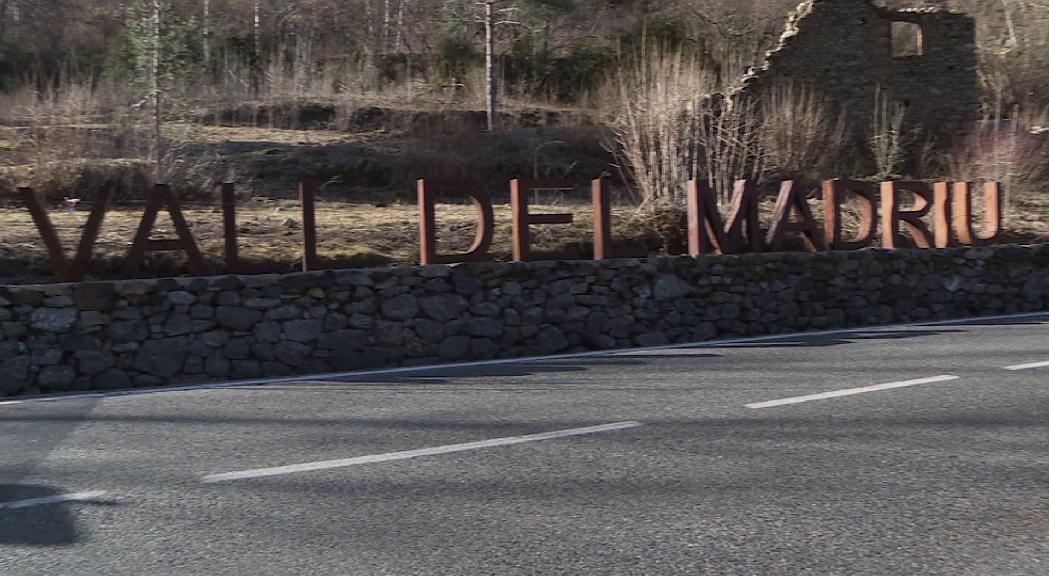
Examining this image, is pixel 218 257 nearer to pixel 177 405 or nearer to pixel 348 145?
pixel 177 405

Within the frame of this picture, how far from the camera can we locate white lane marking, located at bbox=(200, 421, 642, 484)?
20.6 ft

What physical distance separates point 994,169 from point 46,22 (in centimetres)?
2961

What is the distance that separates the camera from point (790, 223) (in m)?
14.4

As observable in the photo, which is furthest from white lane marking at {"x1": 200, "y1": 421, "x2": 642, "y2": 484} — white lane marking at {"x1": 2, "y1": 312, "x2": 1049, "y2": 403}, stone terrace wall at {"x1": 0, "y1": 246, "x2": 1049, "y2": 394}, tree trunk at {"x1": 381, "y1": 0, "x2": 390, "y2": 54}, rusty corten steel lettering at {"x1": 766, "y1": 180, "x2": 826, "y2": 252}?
tree trunk at {"x1": 381, "y1": 0, "x2": 390, "y2": 54}

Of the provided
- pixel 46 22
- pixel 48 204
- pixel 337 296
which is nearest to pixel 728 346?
pixel 337 296

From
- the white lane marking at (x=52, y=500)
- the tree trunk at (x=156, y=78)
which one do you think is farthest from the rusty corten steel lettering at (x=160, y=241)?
the tree trunk at (x=156, y=78)

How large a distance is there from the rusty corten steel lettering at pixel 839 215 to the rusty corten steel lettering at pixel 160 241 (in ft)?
27.3

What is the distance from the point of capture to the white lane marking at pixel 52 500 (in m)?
5.72

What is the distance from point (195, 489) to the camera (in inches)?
236

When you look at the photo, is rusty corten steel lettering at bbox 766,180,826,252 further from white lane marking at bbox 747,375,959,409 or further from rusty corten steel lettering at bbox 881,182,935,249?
white lane marking at bbox 747,375,959,409

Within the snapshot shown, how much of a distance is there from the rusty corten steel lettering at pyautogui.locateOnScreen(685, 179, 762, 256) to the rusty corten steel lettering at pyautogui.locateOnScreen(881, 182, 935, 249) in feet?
6.91

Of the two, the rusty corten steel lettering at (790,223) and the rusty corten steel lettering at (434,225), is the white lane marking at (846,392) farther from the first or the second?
the rusty corten steel lettering at (790,223)

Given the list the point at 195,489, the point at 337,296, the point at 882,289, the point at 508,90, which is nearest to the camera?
the point at 195,489

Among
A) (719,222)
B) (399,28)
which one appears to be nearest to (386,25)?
(399,28)
